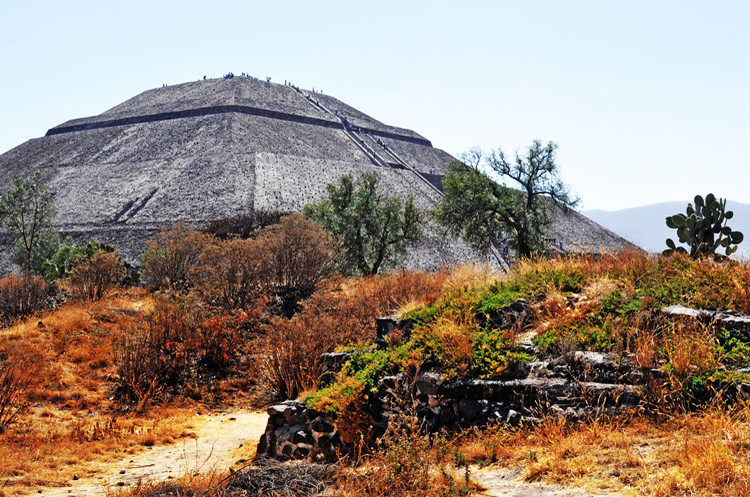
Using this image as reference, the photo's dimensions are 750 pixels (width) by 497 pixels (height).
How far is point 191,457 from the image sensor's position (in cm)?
833

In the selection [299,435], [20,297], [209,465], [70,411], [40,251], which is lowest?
[70,411]

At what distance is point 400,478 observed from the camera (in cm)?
541

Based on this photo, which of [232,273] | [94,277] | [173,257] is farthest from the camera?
[173,257]

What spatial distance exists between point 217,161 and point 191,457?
63933 millimetres

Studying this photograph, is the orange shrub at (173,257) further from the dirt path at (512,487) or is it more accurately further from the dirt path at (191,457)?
the dirt path at (512,487)

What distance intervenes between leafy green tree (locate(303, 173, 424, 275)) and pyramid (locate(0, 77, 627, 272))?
13561 millimetres

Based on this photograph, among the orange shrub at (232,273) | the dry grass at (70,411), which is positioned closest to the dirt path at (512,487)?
the dry grass at (70,411)

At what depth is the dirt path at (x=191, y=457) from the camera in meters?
7.11

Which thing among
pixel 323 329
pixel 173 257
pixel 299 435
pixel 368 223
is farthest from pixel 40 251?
pixel 299 435

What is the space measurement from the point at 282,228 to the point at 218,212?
37921mm

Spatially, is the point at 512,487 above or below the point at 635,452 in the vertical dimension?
below

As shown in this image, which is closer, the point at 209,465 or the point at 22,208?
the point at 209,465

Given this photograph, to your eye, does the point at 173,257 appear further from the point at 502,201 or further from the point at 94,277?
the point at 502,201

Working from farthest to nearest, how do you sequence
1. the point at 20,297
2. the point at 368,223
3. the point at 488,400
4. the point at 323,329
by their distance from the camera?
the point at 368,223 → the point at 20,297 → the point at 323,329 → the point at 488,400
